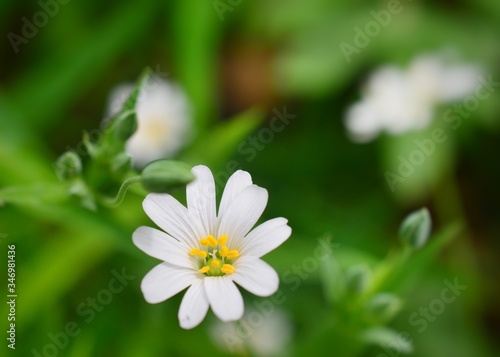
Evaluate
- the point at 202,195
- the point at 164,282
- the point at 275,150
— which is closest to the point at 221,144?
the point at 275,150

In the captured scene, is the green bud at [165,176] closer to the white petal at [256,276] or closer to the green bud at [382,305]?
the white petal at [256,276]

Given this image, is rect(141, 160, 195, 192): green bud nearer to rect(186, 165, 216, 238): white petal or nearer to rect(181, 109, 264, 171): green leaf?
rect(186, 165, 216, 238): white petal

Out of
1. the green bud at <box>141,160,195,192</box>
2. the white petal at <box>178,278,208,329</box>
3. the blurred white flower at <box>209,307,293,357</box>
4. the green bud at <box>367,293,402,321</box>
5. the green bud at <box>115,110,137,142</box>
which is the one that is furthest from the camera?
the blurred white flower at <box>209,307,293,357</box>

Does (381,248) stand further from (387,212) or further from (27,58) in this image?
(27,58)

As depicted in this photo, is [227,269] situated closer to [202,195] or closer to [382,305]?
[202,195]

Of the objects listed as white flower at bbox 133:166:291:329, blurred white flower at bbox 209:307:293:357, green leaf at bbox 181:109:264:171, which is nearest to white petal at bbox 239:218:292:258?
white flower at bbox 133:166:291:329

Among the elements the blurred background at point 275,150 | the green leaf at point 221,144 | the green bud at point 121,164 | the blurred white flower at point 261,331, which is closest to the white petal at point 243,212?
the green bud at point 121,164

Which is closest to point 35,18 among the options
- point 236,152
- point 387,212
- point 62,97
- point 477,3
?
point 62,97
